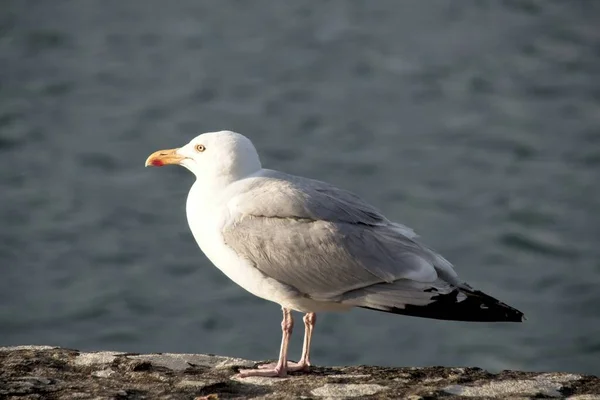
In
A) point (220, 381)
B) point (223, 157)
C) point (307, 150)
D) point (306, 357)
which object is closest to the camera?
point (220, 381)

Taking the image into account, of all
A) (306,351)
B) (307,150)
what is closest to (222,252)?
(306,351)

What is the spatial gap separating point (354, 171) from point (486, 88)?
121 inches

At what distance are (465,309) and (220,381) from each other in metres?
1.40

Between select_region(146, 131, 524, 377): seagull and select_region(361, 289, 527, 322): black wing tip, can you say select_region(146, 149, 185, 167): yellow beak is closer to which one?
select_region(146, 131, 524, 377): seagull

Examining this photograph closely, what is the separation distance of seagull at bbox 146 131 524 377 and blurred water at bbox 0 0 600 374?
6.01m

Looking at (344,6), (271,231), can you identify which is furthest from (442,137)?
(271,231)

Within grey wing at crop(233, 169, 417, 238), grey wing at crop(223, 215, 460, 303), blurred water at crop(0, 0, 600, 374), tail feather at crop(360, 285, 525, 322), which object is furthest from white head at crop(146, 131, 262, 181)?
blurred water at crop(0, 0, 600, 374)

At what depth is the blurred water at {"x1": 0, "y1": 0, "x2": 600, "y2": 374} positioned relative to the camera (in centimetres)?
1327

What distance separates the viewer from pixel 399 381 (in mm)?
6059

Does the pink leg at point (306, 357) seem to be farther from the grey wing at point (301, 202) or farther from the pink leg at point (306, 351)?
the grey wing at point (301, 202)

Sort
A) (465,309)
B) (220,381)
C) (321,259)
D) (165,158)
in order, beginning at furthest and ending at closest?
(165,158) < (321,259) < (465,309) < (220,381)

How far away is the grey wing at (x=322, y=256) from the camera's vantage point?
6.45 meters

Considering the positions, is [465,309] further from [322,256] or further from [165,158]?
[165,158]

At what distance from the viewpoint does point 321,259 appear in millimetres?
6484
